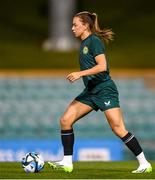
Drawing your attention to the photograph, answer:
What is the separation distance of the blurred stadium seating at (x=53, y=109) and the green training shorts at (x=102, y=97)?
7.78 meters

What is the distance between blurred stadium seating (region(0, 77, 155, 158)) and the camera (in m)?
17.7

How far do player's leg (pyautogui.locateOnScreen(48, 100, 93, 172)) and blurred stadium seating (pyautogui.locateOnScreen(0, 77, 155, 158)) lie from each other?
7.70 meters

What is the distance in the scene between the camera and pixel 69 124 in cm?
855

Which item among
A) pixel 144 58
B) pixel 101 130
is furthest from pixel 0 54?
pixel 101 130

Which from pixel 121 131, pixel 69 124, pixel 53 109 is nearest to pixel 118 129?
pixel 121 131

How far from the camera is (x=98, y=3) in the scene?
105ft

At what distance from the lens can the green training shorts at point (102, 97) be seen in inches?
334

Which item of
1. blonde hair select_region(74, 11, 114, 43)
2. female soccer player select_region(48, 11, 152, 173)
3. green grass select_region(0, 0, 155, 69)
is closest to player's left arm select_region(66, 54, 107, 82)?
female soccer player select_region(48, 11, 152, 173)

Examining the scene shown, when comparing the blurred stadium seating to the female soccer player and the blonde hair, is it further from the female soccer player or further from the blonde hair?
the blonde hair

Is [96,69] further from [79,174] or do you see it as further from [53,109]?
[53,109]

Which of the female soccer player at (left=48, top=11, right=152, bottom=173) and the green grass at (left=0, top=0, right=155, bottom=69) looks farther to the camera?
the green grass at (left=0, top=0, right=155, bottom=69)

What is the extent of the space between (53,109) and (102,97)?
10.6 metres

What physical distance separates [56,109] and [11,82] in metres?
2.35

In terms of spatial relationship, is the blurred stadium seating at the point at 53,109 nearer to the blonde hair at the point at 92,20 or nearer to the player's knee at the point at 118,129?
the player's knee at the point at 118,129
